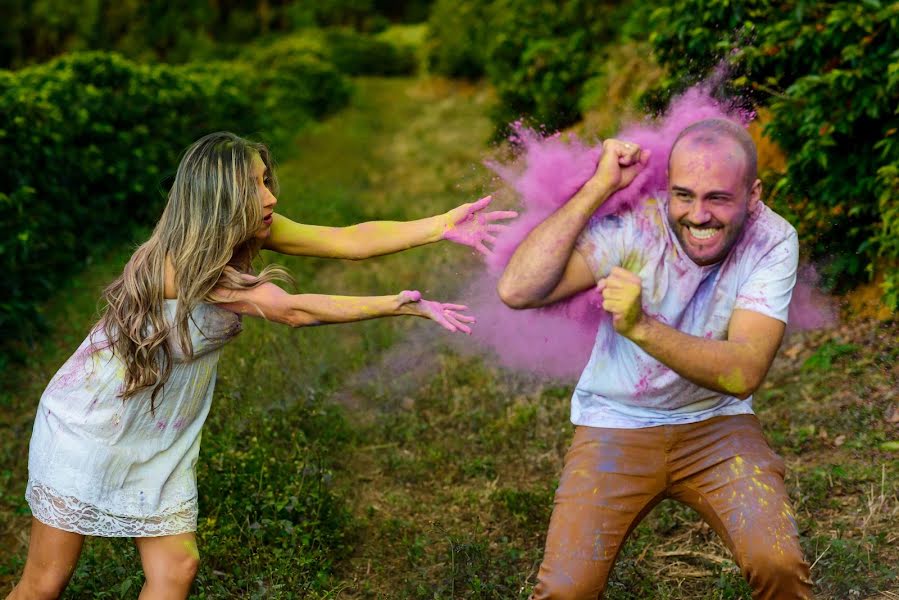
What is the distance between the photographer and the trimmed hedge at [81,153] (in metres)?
7.00

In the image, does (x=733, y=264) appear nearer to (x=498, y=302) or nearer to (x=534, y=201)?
(x=534, y=201)

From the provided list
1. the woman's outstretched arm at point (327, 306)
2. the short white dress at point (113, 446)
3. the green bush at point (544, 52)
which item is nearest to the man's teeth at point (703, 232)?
the woman's outstretched arm at point (327, 306)

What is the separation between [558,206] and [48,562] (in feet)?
6.64

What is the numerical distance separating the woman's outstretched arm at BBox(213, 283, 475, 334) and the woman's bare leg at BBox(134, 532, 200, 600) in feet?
2.67

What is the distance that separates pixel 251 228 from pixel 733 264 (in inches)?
60.4

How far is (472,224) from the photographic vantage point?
11.7ft

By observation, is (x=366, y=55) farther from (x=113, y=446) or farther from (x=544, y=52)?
(x=113, y=446)

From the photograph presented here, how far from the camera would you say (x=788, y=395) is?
548 cm

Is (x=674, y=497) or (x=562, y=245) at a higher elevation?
(x=562, y=245)

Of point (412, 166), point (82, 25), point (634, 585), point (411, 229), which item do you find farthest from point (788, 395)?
point (82, 25)

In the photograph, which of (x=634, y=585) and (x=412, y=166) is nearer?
(x=634, y=585)

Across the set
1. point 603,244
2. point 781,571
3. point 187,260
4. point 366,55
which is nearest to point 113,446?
point 187,260

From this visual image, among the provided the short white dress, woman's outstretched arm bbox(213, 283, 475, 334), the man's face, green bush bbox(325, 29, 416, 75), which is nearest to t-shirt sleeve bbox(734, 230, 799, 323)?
the man's face

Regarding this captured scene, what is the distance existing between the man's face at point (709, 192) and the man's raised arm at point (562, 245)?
0.16 meters
